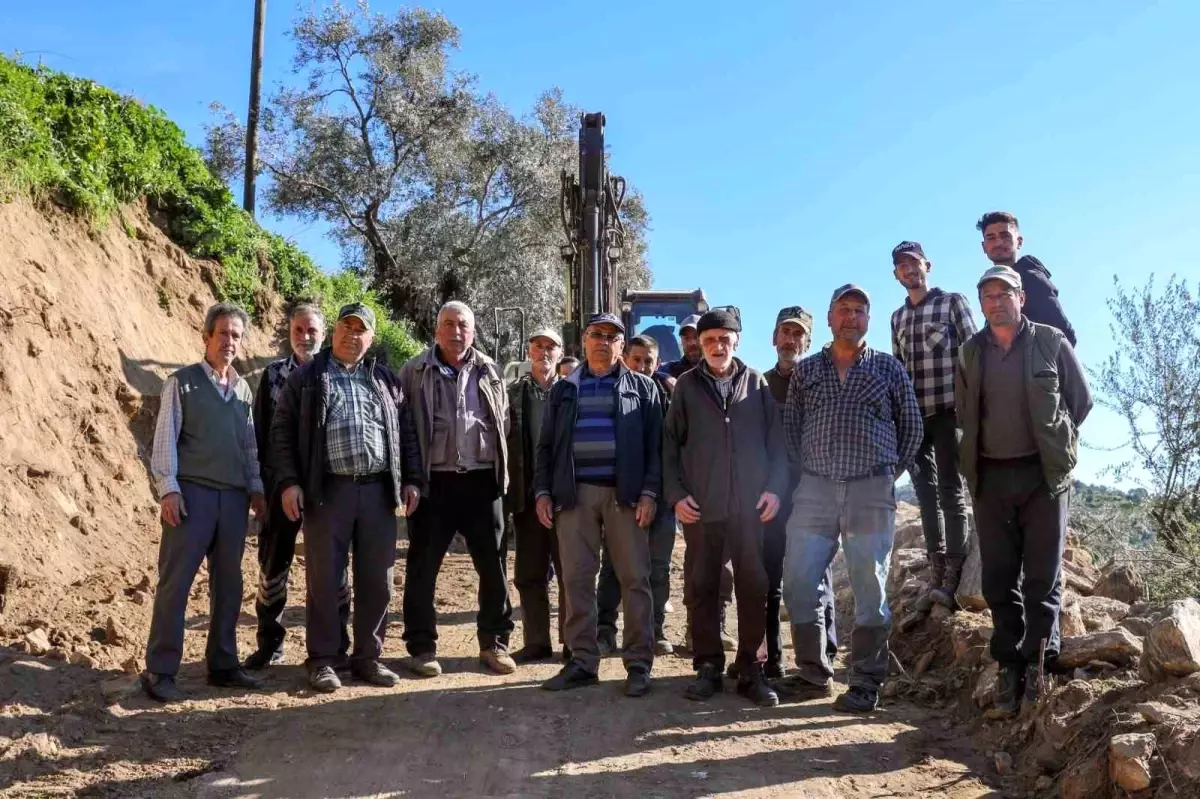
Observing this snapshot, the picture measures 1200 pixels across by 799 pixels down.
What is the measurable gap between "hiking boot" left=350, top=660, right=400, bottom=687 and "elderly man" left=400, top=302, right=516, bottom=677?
0.29 m

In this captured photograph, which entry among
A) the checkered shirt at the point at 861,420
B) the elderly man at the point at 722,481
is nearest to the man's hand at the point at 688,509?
the elderly man at the point at 722,481

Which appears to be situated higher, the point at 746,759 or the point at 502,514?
the point at 502,514

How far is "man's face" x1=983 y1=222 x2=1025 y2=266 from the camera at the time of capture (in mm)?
6137

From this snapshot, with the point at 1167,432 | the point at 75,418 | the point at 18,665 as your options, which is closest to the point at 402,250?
the point at 75,418

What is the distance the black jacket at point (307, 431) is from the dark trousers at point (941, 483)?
3.31 meters

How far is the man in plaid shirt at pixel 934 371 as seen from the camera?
6590 mm

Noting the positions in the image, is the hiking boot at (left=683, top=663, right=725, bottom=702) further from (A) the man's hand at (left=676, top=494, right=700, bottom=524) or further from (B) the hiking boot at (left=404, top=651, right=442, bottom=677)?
(B) the hiking boot at (left=404, top=651, right=442, bottom=677)

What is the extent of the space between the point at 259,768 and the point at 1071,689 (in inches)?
154

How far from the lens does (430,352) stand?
21.9ft

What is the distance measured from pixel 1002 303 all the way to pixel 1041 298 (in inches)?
35.7

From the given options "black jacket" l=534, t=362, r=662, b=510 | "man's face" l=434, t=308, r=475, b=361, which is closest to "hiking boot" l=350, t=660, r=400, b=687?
"black jacket" l=534, t=362, r=662, b=510

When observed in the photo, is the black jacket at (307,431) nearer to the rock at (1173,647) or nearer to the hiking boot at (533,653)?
the hiking boot at (533,653)

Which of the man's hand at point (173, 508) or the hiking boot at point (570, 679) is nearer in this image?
the man's hand at point (173, 508)

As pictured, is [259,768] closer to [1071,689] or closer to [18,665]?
[18,665]
